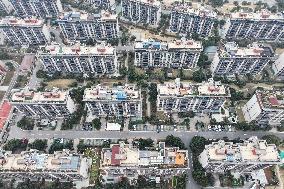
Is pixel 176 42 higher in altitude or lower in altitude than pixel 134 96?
higher

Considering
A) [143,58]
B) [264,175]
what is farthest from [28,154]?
[264,175]

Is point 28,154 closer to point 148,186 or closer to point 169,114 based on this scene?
point 148,186

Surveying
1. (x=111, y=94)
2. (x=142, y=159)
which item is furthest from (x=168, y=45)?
(x=142, y=159)

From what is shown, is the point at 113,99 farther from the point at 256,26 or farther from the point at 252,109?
the point at 256,26

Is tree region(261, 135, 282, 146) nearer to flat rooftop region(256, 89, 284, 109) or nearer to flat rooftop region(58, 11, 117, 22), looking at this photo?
flat rooftop region(256, 89, 284, 109)

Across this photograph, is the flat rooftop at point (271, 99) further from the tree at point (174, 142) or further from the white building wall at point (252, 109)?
the tree at point (174, 142)

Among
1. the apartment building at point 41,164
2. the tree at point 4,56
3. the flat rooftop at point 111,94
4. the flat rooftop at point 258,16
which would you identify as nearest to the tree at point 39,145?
the apartment building at point 41,164
